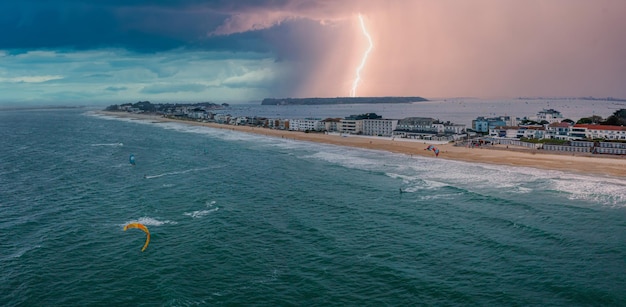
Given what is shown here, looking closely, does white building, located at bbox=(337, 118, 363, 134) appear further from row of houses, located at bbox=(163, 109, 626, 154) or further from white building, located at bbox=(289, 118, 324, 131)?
white building, located at bbox=(289, 118, 324, 131)

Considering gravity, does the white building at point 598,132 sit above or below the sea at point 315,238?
above

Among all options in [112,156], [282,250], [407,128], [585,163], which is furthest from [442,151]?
[112,156]

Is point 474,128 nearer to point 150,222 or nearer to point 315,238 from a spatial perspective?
point 315,238

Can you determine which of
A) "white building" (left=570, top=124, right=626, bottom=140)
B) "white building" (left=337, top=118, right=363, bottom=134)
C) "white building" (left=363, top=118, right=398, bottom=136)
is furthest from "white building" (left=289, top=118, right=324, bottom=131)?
"white building" (left=570, top=124, right=626, bottom=140)

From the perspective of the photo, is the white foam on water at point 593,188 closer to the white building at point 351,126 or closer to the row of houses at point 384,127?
the row of houses at point 384,127

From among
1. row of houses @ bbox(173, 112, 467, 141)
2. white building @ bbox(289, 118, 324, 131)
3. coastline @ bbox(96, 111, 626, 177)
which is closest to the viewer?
coastline @ bbox(96, 111, 626, 177)

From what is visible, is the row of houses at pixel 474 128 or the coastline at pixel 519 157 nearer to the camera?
the coastline at pixel 519 157

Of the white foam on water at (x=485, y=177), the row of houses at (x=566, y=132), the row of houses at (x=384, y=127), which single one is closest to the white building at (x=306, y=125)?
the row of houses at (x=384, y=127)

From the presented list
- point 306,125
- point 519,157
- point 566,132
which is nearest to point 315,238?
point 519,157
